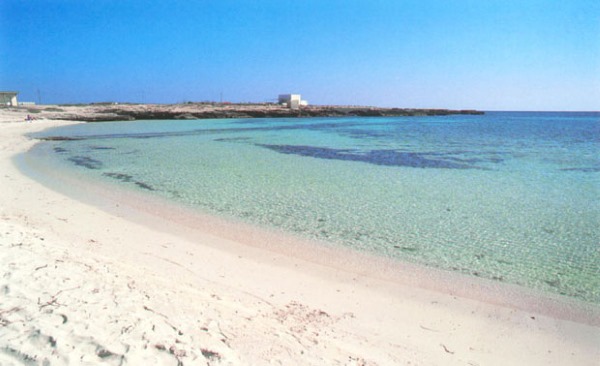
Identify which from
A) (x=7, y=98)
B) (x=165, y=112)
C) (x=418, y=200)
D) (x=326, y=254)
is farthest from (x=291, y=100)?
(x=326, y=254)

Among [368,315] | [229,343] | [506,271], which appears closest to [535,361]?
[368,315]

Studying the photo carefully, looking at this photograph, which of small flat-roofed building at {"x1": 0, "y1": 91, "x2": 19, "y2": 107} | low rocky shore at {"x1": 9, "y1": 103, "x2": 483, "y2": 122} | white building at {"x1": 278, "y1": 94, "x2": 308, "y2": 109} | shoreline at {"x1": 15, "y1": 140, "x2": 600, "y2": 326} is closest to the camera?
shoreline at {"x1": 15, "y1": 140, "x2": 600, "y2": 326}

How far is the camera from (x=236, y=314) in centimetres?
351

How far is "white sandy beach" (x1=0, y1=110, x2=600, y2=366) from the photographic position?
9.14 ft

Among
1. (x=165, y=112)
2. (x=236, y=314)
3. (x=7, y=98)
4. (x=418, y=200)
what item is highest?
(x=7, y=98)

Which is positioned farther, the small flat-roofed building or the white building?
the white building

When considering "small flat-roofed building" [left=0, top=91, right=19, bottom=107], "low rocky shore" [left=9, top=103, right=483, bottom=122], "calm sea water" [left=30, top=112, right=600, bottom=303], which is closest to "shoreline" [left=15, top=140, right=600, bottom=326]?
"calm sea water" [left=30, top=112, right=600, bottom=303]

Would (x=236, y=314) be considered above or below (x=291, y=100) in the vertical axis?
below

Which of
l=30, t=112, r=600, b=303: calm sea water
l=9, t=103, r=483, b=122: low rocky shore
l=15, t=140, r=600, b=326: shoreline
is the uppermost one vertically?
l=9, t=103, r=483, b=122: low rocky shore

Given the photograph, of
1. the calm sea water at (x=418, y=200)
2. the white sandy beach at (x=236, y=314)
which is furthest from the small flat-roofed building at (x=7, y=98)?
the white sandy beach at (x=236, y=314)

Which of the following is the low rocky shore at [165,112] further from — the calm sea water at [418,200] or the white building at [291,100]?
the calm sea water at [418,200]

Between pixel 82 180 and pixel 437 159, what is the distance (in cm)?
1448

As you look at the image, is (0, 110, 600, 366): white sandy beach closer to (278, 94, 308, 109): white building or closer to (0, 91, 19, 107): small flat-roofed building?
(0, 91, 19, 107): small flat-roofed building

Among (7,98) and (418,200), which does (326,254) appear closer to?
(418,200)
